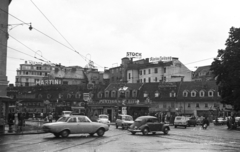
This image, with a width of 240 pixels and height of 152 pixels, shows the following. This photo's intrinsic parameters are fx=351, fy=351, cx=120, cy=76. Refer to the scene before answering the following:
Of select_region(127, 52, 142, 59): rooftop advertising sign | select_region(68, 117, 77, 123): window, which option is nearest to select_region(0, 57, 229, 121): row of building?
select_region(127, 52, 142, 59): rooftop advertising sign

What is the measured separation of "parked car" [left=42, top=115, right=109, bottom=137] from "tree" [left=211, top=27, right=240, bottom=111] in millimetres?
26048

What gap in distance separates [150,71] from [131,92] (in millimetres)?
18975

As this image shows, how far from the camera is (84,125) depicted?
1032 inches

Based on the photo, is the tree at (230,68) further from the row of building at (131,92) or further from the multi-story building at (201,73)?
the multi-story building at (201,73)

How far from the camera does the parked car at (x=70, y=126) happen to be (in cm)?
2493

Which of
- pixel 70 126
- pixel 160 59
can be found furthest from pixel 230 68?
pixel 160 59

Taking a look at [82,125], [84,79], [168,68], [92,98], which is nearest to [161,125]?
[82,125]

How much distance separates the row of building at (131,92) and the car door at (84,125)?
96.9 feet

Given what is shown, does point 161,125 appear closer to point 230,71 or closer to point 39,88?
point 230,71

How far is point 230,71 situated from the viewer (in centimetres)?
4744

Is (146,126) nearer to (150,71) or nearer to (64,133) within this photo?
(64,133)

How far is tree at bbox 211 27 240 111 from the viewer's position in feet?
153

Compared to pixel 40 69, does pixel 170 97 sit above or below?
below

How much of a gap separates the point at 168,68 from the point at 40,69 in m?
69.1
